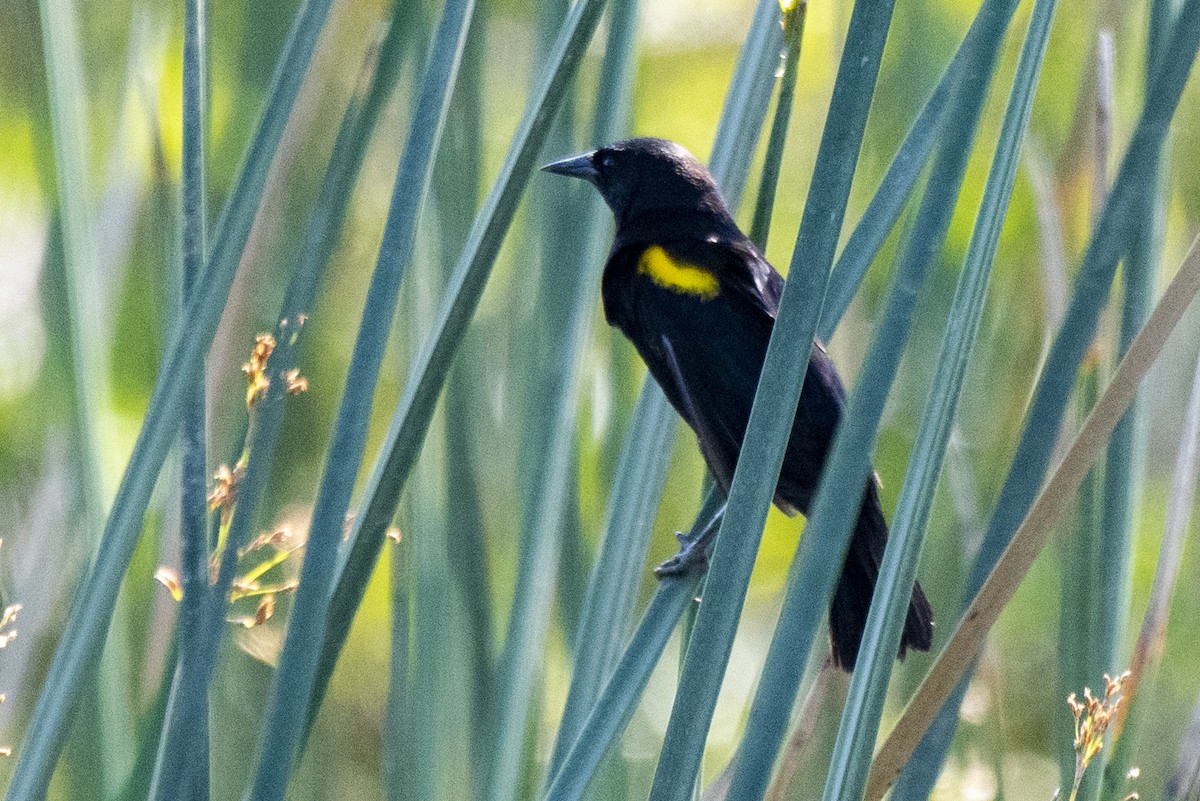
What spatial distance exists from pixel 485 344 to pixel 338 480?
677 mm

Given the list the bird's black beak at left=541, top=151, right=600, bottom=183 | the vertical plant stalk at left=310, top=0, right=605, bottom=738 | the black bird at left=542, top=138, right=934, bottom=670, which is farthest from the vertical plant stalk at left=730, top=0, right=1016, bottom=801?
the bird's black beak at left=541, top=151, right=600, bottom=183

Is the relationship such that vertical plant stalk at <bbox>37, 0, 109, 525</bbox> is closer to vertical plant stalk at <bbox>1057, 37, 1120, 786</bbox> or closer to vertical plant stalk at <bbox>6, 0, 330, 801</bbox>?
vertical plant stalk at <bbox>6, 0, 330, 801</bbox>

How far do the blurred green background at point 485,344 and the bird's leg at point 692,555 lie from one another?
11cm

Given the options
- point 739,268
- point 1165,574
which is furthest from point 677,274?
point 1165,574

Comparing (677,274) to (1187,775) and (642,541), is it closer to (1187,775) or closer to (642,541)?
(642,541)

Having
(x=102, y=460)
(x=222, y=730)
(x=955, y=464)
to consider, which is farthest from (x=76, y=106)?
(x=955, y=464)

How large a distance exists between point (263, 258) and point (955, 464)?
913mm

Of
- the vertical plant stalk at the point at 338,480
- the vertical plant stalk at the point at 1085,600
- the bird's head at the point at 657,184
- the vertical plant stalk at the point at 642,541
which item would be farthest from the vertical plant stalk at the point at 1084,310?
the bird's head at the point at 657,184

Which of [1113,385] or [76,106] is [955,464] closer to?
[1113,385]

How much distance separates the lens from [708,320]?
5.44 feet

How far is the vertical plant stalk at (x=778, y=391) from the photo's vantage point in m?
0.72

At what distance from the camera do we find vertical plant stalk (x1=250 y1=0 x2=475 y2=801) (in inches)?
33.6

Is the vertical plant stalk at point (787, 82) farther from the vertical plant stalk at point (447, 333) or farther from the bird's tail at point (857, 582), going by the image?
the bird's tail at point (857, 582)

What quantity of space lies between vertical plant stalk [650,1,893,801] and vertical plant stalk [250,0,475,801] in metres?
0.27
